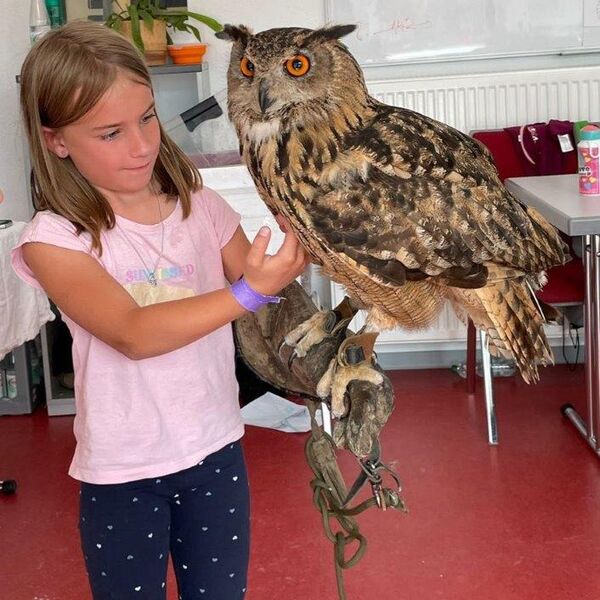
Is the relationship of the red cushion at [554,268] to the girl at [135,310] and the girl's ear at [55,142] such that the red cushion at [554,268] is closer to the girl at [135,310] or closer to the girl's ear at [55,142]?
the girl at [135,310]

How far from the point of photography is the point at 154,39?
340cm

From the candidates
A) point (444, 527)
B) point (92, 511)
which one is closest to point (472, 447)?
point (444, 527)

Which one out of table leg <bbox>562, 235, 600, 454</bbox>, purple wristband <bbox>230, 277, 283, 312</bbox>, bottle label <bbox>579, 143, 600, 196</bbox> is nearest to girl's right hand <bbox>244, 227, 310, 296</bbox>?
purple wristband <bbox>230, 277, 283, 312</bbox>

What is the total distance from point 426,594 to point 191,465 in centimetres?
102

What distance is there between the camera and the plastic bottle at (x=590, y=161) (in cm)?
253

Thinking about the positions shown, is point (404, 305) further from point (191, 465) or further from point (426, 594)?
point (426, 594)

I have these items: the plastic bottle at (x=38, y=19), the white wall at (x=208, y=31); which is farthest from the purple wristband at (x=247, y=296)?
the white wall at (x=208, y=31)

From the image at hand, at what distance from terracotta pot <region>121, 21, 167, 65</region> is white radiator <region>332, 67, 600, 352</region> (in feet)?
2.68

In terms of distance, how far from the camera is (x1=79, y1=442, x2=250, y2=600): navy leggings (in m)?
1.37

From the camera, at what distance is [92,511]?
4.52 ft

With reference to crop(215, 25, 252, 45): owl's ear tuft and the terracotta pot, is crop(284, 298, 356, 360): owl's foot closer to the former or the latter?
crop(215, 25, 252, 45): owl's ear tuft

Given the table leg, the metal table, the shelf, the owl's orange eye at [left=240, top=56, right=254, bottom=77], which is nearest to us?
the owl's orange eye at [left=240, top=56, right=254, bottom=77]

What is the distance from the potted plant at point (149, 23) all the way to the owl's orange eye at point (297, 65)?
224 cm

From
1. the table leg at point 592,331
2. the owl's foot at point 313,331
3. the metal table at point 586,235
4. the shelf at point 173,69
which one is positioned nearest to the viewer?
the owl's foot at point 313,331
